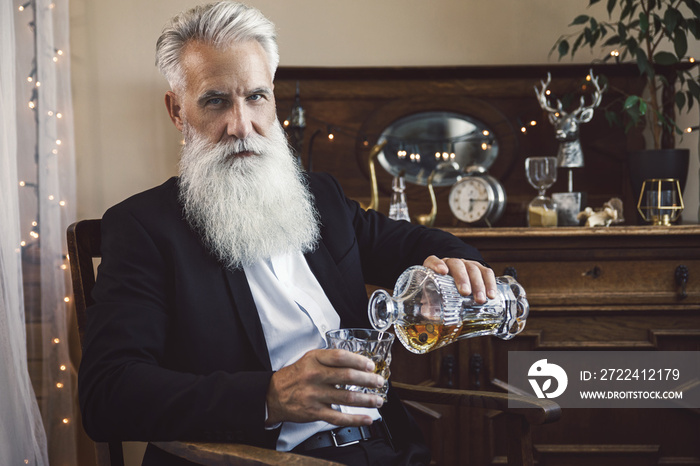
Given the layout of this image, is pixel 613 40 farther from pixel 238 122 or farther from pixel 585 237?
pixel 238 122

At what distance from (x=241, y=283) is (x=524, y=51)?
2230 mm

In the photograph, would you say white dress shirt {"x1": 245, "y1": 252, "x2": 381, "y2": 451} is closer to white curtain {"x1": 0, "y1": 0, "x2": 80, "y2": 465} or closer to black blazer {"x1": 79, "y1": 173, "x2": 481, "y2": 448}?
black blazer {"x1": 79, "y1": 173, "x2": 481, "y2": 448}

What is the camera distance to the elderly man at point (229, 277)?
119 cm

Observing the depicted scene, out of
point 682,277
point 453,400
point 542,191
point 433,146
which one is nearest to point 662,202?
point 682,277

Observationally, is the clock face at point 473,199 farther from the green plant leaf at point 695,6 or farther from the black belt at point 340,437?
the black belt at point 340,437

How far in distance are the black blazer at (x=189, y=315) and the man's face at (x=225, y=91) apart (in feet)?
0.73

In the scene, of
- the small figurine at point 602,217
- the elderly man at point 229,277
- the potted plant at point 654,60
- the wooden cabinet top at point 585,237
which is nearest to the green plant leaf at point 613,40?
the potted plant at point 654,60

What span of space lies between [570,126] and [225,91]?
1819 millimetres

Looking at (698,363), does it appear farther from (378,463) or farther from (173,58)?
(173,58)

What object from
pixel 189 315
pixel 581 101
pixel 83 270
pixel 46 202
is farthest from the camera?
pixel 581 101

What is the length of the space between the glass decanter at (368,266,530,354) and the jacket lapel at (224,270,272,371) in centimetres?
33

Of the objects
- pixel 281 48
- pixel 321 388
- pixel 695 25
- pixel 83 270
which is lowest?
pixel 321 388

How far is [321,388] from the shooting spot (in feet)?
3.52

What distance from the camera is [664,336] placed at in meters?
2.45
